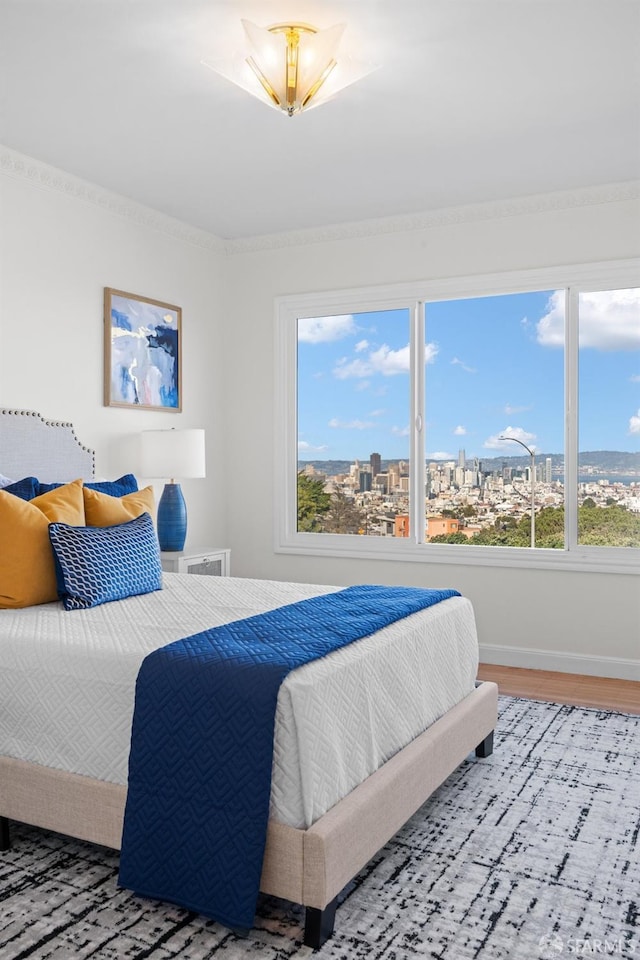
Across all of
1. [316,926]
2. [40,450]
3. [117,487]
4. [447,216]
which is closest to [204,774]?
[316,926]

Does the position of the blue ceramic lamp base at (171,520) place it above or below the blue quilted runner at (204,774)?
above

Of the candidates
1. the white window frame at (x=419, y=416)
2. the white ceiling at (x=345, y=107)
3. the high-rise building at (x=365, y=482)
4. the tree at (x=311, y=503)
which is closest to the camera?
the white ceiling at (x=345, y=107)

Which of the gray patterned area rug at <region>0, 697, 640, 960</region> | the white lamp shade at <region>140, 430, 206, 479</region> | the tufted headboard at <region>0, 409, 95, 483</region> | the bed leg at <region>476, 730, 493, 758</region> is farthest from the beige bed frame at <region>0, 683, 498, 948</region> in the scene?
the white lamp shade at <region>140, 430, 206, 479</region>

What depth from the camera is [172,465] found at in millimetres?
4562

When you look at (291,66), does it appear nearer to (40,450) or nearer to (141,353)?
(40,450)

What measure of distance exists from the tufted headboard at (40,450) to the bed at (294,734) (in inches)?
47.2

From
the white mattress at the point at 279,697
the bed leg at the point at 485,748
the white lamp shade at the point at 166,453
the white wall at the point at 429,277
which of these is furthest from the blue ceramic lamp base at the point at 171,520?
the bed leg at the point at 485,748

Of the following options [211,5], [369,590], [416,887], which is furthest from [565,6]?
[416,887]

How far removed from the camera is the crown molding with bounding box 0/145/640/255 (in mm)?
4141

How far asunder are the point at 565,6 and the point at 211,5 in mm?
1158

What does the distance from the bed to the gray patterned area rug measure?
0.13m

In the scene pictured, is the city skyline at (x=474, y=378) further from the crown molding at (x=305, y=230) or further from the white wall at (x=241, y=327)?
the crown molding at (x=305, y=230)

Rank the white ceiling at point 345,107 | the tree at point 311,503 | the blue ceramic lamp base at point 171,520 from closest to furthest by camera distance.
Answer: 1. the white ceiling at point 345,107
2. the blue ceramic lamp base at point 171,520
3. the tree at point 311,503

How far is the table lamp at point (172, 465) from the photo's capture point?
4559 millimetres
